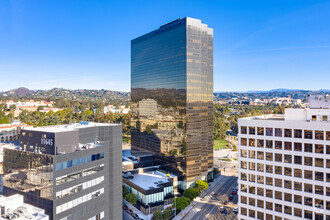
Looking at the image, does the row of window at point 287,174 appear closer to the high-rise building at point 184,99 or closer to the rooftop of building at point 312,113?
the rooftop of building at point 312,113

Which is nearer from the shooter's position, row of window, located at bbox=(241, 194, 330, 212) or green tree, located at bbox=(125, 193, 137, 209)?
row of window, located at bbox=(241, 194, 330, 212)

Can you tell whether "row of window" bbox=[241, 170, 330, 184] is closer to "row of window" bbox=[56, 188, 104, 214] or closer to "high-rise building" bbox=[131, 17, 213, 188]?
"row of window" bbox=[56, 188, 104, 214]

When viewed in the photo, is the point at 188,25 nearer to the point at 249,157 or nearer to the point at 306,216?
the point at 249,157

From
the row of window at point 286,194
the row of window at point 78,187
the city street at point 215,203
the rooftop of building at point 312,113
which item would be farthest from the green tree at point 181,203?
the rooftop of building at point 312,113

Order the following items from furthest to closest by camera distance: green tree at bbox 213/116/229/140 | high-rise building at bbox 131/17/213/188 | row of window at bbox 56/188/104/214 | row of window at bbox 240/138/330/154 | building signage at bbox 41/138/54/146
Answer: green tree at bbox 213/116/229/140, high-rise building at bbox 131/17/213/188, building signage at bbox 41/138/54/146, row of window at bbox 240/138/330/154, row of window at bbox 56/188/104/214

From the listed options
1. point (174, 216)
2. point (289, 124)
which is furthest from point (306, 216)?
point (174, 216)

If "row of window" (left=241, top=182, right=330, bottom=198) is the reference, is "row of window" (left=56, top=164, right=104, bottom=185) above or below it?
above

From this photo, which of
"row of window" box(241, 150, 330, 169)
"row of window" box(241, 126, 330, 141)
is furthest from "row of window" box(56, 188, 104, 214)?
"row of window" box(241, 126, 330, 141)

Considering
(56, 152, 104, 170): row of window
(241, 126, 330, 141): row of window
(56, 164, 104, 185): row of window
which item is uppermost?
(241, 126, 330, 141): row of window
